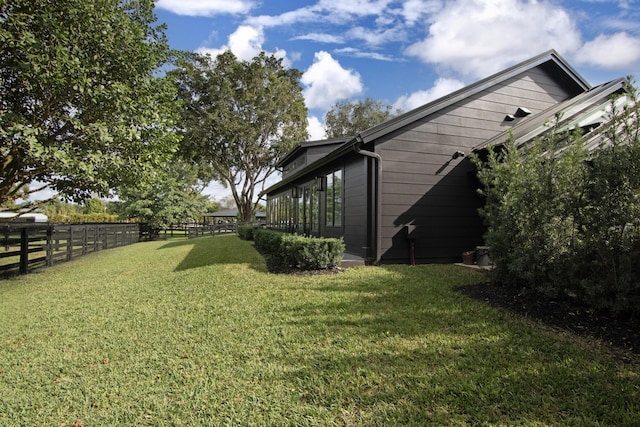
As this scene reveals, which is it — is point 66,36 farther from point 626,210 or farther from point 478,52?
point 478,52

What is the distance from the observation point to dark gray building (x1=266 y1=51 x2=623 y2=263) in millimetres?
7402

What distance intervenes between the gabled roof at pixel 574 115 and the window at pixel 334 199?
3655 mm

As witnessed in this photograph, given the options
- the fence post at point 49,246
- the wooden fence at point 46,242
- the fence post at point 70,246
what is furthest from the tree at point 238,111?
the fence post at point 49,246

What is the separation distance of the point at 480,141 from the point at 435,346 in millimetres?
6753

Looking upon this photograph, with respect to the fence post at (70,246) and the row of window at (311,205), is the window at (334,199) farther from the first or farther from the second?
the fence post at (70,246)

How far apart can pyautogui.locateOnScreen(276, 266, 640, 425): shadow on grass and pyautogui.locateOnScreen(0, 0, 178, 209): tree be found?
5.68 metres

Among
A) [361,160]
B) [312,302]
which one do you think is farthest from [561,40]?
[312,302]

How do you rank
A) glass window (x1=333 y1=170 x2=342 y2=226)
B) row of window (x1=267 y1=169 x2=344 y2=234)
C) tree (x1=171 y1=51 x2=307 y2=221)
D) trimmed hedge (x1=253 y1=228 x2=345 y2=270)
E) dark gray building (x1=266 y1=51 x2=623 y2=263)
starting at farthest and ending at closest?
tree (x1=171 y1=51 x2=307 y2=221)
row of window (x1=267 y1=169 x2=344 y2=234)
glass window (x1=333 y1=170 x2=342 y2=226)
dark gray building (x1=266 y1=51 x2=623 y2=263)
trimmed hedge (x1=253 y1=228 x2=345 y2=270)

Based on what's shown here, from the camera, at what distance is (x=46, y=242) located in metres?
9.54

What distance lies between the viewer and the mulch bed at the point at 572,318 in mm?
2953

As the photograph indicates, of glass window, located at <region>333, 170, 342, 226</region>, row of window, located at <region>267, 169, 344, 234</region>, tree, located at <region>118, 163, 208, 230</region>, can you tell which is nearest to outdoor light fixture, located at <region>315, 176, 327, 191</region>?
row of window, located at <region>267, 169, 344, 234</region>

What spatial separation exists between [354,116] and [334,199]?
2310cm

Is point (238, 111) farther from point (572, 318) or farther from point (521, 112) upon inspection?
point (572, 318)

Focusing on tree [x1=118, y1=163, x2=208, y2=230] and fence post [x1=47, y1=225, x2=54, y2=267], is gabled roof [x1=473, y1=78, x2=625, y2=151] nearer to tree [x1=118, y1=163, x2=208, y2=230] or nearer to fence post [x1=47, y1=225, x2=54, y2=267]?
fence post [x1=47, y1=225, x2=54, y2=267]
